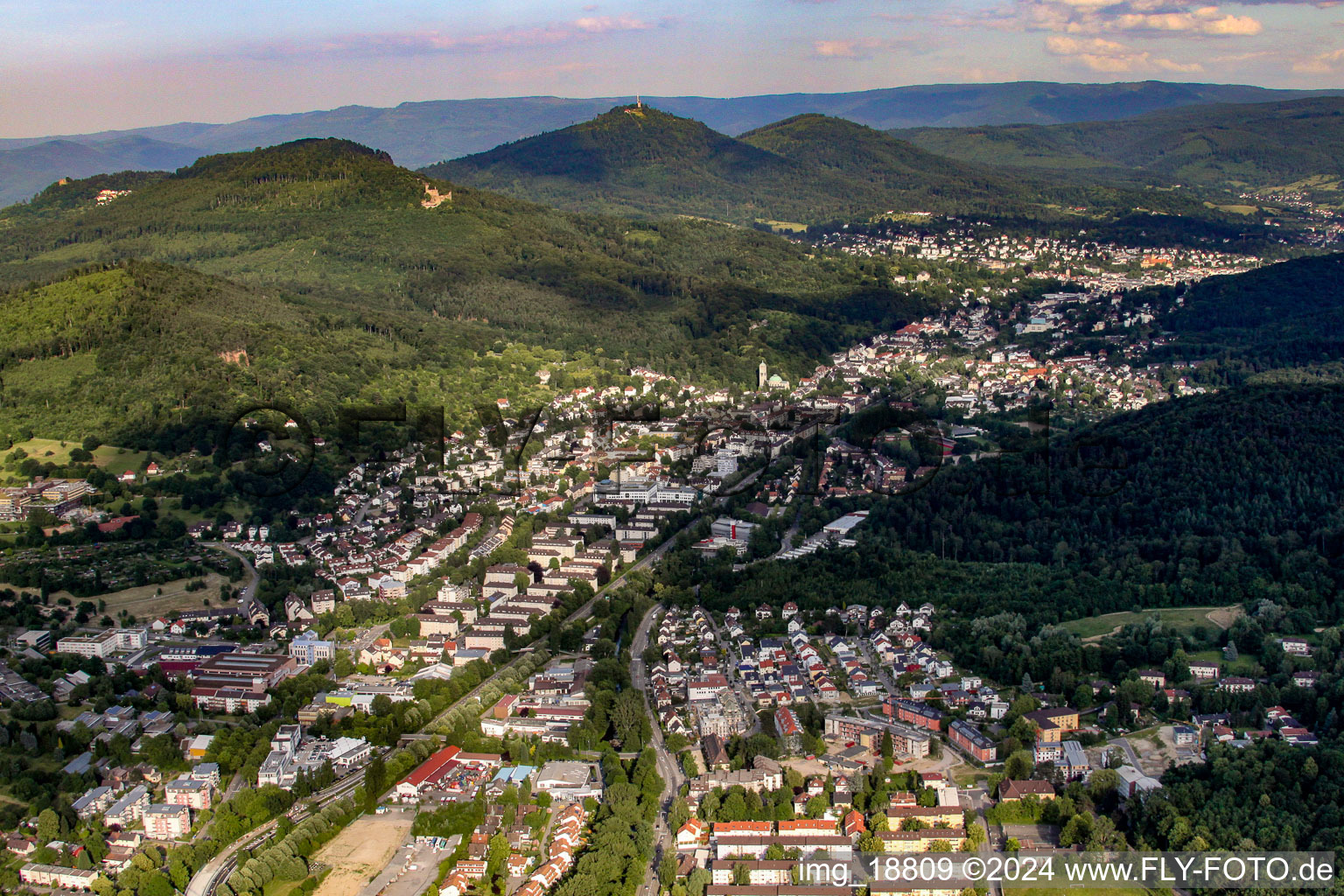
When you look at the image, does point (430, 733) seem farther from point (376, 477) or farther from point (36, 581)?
point (376, 477)

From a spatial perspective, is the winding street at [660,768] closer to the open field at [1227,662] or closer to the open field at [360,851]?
the open field at [360,851]

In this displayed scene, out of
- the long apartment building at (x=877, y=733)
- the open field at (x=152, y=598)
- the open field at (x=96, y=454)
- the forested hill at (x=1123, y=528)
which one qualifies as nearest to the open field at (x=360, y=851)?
the long apartment building at (x=877, y=733)

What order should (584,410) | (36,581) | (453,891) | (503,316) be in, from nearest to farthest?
(453,891) → (36,581) → (584,410) → (503,316)

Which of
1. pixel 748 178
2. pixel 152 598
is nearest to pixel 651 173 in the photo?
A: pixel 748 178

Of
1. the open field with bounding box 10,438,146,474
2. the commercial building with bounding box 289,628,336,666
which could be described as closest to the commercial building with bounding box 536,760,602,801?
the commercial building with bounding box 289,628,336,666

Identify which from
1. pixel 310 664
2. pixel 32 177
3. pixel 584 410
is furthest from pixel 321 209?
pixel 32 177

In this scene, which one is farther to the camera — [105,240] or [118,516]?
[105,240]

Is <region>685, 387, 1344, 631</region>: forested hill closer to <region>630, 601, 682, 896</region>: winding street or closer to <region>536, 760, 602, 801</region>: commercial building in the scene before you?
<region>630, 601, 682, 896</region>: winding street
